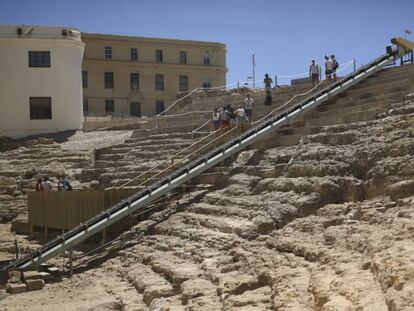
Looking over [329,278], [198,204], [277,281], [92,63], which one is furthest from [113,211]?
[92,63]

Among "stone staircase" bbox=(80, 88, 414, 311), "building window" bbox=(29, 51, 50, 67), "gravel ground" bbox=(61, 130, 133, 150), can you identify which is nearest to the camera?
"stone staircase" bbox=(80, 88, 414, 311)

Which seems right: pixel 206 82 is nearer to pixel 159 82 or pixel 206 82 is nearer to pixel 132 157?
pixel 159 82

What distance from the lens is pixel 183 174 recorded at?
16.5 meters

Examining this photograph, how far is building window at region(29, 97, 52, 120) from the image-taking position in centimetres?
3188

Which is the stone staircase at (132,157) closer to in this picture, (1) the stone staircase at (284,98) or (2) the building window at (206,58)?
(1) the stone staircase at (284,98)

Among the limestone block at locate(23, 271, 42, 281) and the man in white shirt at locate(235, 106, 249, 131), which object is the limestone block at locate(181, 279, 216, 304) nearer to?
the limestone block at locate(23, 271, 42, 281)

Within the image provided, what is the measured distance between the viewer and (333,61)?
2089 cm

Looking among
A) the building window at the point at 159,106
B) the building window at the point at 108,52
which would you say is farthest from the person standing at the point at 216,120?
the building window at the point at 108,52

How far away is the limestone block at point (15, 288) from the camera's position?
43.3 ft

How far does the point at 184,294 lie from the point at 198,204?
5.76m

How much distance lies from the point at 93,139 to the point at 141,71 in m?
26.3

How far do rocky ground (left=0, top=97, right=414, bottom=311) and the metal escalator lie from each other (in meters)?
0.55

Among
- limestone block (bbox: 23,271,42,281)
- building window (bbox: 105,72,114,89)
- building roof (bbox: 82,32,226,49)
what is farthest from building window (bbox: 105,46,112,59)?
limestone block (bbox: 23,271,42,281)

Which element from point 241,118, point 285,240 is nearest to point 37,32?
point 241,118
